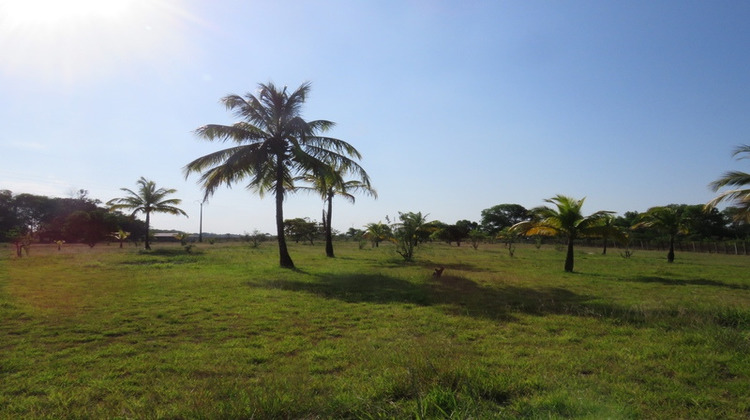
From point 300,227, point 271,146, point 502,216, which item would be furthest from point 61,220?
point 502,216

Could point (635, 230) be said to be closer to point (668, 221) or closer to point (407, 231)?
point (668, 221)

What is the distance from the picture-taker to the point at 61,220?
5019 cm

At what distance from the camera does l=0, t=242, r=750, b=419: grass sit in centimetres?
313

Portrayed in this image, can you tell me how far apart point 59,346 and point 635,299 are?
35.5 feet

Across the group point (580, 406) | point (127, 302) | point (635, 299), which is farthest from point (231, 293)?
point (635, 299)

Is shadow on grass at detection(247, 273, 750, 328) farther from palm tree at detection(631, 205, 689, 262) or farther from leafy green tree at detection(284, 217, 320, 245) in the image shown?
leafy green tree at detection(284, 217, 320, 245)

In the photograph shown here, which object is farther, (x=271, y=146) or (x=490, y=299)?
(x=271, y=146)

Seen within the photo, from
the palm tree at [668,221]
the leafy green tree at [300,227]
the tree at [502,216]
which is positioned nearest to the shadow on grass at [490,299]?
the palm tree at [668,221]

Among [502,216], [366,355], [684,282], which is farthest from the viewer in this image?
[502,216]

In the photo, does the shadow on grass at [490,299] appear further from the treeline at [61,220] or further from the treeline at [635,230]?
the treeline at [61,220]

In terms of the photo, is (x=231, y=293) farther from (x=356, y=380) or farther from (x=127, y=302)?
(x=356, y=380)

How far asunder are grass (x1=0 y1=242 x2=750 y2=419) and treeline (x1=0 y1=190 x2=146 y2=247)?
41.5 m

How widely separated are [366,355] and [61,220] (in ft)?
202

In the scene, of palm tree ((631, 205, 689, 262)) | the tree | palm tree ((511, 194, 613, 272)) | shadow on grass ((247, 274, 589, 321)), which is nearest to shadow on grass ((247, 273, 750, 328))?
shadow on grass ((247, 274, 589, 321))
